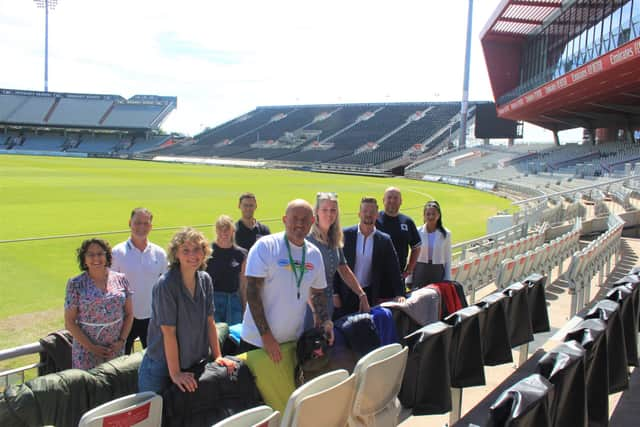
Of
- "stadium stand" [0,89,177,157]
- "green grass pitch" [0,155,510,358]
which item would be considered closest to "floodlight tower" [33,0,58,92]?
"stadium stand" [0,89,177,157]

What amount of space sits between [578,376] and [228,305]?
10.6 ft

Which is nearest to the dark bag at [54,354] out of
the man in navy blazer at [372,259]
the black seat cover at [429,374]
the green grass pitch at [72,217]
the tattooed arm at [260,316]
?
the tattooed arm at [260,316]

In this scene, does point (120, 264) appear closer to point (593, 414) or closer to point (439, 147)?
point (593, 414)

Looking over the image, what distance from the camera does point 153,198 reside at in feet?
72.1

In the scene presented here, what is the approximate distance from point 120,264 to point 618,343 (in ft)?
13.4

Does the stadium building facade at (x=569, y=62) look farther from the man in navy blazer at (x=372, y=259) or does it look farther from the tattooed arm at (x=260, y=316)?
the tattooed arm at (x=260, y=316)

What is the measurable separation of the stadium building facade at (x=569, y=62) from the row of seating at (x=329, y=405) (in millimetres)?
20742

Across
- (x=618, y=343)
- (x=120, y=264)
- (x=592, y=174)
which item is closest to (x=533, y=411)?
(x=618, y=343)

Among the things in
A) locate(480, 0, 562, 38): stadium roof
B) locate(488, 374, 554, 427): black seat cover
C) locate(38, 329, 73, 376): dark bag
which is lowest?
locate(38, 329, 73, 376): dark bag

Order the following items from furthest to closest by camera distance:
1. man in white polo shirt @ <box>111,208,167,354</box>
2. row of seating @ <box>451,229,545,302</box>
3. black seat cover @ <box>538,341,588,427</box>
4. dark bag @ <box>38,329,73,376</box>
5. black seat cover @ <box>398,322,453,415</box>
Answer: row of seating @ <box>451,229,545,302</box> < man in white polo shirt @ <box>111,208,167,354</box> < dark bag @ <box>38,329,73,376</box> < black seat cover @ <box>398,322,453,415</box> < black seat cover @ <box>538,341,588,427</box>

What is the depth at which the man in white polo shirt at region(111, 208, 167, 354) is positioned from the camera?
4.65 m

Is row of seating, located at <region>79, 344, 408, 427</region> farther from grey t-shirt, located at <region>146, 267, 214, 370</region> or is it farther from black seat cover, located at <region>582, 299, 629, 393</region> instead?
black seat cover, located at <region>582, 299, 629, 393</region>

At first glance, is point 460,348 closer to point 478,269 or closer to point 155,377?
point 155,377

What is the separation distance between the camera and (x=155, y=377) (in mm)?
2943
